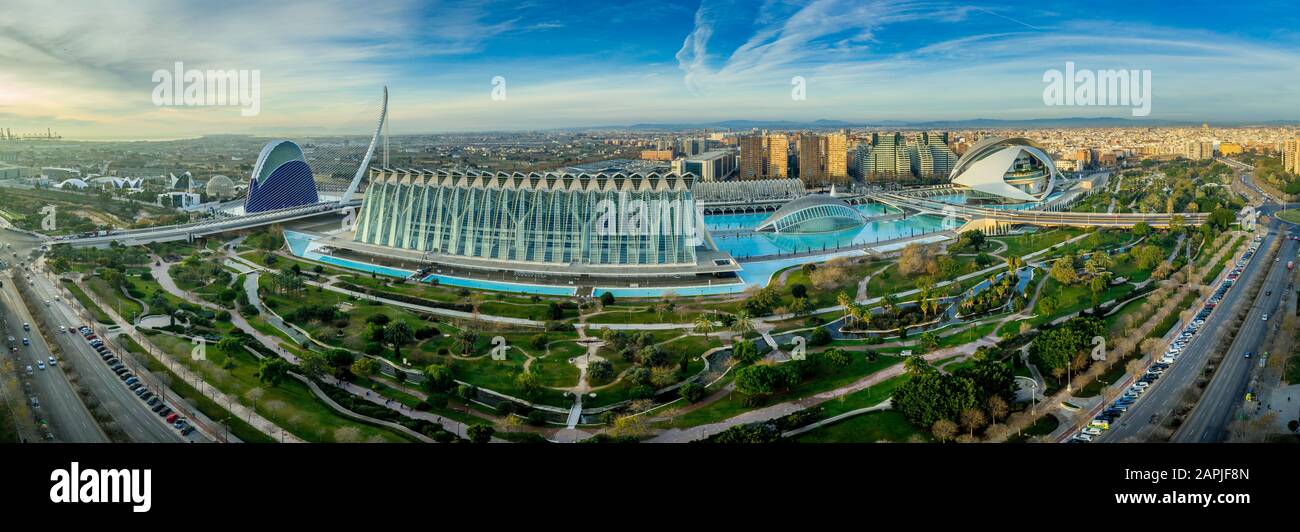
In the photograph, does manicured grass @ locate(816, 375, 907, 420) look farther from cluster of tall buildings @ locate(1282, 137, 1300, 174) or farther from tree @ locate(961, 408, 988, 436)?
cluster of tall buildings @ locate(1282, 137, 1300, 174)

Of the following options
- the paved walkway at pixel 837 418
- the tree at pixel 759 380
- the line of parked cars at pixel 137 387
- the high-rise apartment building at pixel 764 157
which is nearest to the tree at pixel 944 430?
the paved walkway at pixel 837 418

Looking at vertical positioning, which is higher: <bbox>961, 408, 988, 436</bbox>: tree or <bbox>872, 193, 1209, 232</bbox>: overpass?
<bbox>872, 193, 1209, 232</bbox>: overpass

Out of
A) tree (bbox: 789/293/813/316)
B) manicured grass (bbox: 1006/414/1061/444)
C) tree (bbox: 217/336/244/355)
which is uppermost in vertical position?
tree (bbox: 789/293/813/316)

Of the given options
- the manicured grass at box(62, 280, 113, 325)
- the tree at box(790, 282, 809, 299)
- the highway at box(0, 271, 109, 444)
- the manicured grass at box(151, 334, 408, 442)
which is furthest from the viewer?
the tree at box(790, 282, 809, 299)

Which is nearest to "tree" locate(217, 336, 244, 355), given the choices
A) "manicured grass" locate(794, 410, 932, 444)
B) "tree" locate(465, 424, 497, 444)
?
"tree" locate(465, 424, 497, 444)

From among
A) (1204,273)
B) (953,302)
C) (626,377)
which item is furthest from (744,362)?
(1204,273)

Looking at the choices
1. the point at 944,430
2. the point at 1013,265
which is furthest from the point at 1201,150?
the point at 944,430

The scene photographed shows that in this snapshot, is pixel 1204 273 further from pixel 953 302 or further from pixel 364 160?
pixel 364 160
